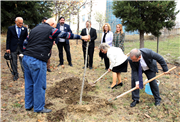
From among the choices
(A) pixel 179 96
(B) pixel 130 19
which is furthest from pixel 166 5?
(A) pixel 179 96

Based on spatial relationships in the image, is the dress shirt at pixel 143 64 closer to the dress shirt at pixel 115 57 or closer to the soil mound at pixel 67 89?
the dress shirt at pixel 115 57

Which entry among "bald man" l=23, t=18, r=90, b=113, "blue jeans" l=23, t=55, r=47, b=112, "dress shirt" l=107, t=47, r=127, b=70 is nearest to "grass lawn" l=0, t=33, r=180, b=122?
"blue jeans" l=23, t=55, r=47, b=112

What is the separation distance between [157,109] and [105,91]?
158 centimetres

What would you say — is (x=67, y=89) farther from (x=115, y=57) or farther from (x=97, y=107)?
(x=115, y=57)

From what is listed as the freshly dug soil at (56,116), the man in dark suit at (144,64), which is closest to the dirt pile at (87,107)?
the freshly dug soil at (56,116)

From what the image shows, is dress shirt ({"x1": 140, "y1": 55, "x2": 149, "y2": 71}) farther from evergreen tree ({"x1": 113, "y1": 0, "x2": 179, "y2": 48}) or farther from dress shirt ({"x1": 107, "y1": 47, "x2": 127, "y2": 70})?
evergreen tree ({"x1": 113, "y1": 0, "x2": 179, "y2": 48})

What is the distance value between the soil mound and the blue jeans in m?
0.91

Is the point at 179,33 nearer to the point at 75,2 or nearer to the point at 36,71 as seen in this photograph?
the point at 75,2

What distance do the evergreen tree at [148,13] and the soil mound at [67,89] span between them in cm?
454

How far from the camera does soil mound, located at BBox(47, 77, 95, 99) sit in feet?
13.3

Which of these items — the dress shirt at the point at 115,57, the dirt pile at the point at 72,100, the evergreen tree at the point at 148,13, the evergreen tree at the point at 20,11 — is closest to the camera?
the dirt pile at the point at 72,100

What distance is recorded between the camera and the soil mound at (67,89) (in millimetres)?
4059

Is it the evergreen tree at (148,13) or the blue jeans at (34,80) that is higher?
the evergreen tree at (148,13)

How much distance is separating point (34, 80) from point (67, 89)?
1.57 m
